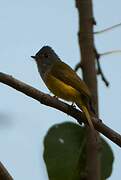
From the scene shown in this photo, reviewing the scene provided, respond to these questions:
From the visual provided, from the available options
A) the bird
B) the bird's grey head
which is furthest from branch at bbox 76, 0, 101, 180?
the bird's grey head

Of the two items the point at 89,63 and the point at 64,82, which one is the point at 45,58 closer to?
the point at 64,82

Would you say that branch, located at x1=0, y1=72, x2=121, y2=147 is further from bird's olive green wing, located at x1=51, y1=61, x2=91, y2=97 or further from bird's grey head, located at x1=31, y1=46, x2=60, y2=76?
bird's grey head, located at x1=31, y1=46, x2=60, y2=76

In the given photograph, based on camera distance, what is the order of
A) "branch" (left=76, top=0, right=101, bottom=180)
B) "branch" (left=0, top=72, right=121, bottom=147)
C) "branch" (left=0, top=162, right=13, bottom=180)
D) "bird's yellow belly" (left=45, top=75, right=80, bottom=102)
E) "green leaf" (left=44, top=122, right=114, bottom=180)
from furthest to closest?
"bird's yellow belly" (left=45, top=75, right=80, bottom=102)
"green leaf" (left=44, top=122, right=114, bottom=180)
"branch" (left=76, top=0, right=101, bottom=180)
"branch" (left=0, top=72, right=121, bottom=147)
"branch" (left=0, top=162, right=13, bottom=180)

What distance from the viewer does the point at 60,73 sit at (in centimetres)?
281

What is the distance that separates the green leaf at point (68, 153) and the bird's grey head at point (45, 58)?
61 cm

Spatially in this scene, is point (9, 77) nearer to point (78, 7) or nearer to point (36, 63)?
point (78, 7)

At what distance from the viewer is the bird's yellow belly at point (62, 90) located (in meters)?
2.62

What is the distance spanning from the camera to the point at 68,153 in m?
2.30

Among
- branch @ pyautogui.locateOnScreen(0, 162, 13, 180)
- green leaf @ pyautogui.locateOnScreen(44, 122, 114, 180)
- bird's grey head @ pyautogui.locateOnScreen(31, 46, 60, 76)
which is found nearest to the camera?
branch @ pyautogui.locateOnScreen(0, 162, 13, 180)

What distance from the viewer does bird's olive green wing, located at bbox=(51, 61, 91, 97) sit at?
258 cm

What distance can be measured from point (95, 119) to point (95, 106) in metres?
0.29

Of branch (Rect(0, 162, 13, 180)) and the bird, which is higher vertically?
branch (Rect(0, 162, 13, 180))

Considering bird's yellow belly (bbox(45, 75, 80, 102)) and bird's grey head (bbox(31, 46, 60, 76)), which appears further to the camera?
bird's grey head (bbox(31, 46, 60, 76))

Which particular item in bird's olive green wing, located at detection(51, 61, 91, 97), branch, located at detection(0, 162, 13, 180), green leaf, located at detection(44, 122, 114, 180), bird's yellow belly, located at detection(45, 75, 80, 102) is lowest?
green leaf, located at detection(44, 122, 114, 180)
